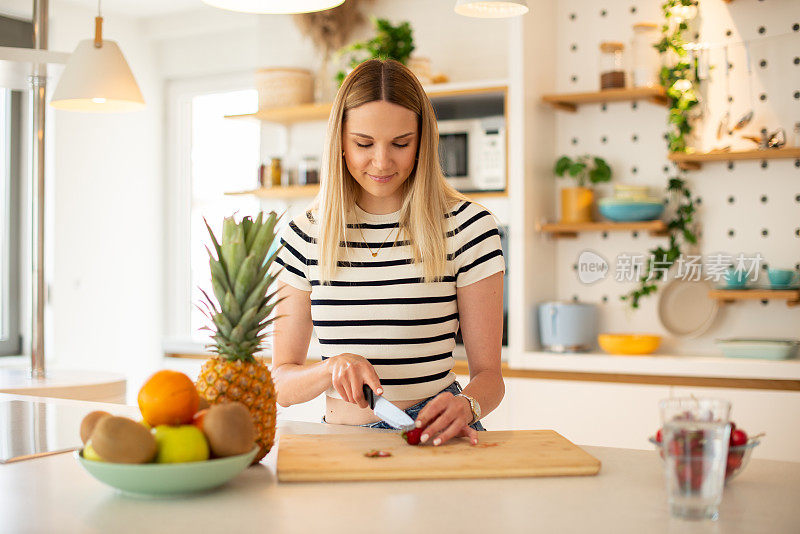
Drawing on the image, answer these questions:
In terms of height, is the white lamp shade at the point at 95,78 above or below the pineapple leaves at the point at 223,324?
above

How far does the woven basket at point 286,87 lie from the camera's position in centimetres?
434

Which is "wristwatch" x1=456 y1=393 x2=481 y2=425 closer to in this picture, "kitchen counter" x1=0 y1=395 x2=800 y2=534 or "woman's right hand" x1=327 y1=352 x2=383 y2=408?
"woman's right hand" x1=327 y1=352 x2=383 y2=408

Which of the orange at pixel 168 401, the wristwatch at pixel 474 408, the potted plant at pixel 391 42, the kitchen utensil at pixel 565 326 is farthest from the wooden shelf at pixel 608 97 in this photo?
the orange at pixel 168 401

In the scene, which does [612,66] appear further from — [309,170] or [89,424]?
[89,424]

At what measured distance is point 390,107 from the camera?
5.79 feet

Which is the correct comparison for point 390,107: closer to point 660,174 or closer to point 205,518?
point 205,518

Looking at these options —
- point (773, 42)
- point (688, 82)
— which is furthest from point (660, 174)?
point (773, 42)

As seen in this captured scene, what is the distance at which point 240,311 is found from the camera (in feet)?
4.27

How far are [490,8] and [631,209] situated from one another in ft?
5.01

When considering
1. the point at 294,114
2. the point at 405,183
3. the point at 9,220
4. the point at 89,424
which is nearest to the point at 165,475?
the point at 89,424

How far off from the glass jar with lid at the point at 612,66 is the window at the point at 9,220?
3.16 m

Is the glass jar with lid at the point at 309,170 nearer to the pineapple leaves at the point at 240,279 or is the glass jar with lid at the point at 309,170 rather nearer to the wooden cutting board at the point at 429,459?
the wooden cutting board at the point at 429,459

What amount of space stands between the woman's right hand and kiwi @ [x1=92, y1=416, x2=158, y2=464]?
15.8 inches

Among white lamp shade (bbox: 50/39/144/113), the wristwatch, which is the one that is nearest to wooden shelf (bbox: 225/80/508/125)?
white lamp shade (bbox: 50/39/144/113)
